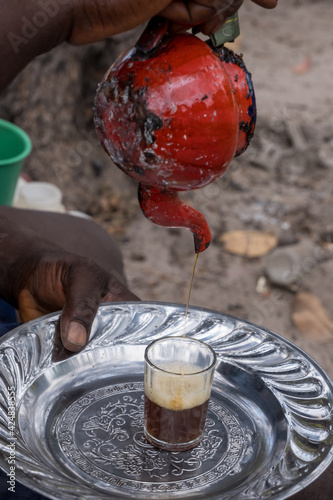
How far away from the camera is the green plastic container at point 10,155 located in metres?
2.12

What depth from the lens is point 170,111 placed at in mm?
870

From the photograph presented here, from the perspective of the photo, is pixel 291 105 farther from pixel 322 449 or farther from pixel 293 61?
pixel 322 449

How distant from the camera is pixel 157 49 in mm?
914

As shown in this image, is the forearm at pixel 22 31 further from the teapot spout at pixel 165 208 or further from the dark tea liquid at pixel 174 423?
the dark tea liquid at pixel 174 423

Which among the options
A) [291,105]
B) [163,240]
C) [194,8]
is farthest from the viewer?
[291,105]

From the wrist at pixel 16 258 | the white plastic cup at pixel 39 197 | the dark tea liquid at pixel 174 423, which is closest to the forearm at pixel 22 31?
the wrist at pixel 16 258

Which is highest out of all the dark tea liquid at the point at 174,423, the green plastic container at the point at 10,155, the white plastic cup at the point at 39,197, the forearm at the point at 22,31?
the forearm at the point at 22,31

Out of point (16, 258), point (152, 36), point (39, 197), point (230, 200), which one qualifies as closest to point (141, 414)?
point (16, 258)

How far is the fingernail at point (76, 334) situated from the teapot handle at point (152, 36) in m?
0.60

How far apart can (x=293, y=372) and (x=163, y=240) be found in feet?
7.33

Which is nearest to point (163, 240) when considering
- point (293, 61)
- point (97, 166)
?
point (97, 166)

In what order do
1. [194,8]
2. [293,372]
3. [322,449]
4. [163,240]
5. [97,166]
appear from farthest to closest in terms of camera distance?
1. [97,166]
2. [163,240]
3. [293,372]
4. [322,449]
5. [194,8]

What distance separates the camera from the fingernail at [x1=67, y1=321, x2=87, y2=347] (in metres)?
1.29

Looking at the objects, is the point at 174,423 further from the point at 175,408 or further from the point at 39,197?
Answer: the point at 39,197
